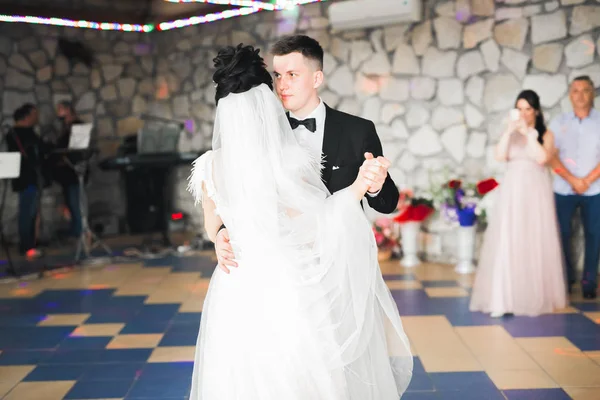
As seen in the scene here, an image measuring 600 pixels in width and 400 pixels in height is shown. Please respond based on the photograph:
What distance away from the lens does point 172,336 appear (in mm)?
4094

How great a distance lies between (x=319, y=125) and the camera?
2.29m

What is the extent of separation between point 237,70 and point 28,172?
5.73 meters

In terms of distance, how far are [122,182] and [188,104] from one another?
4.52ft

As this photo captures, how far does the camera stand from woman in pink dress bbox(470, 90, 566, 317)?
4.43 m

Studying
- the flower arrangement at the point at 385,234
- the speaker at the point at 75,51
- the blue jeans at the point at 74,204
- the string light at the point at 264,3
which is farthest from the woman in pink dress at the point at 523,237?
the speaker at the point at 75,51

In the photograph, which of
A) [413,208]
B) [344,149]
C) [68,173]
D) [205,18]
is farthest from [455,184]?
[68,173]

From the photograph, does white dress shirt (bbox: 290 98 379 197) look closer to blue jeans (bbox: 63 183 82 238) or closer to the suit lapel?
the suit lapel

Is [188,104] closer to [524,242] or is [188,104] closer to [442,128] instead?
[442,128]

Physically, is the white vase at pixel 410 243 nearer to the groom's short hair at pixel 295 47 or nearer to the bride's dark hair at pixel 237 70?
the groom's short hair at pixel 295 47

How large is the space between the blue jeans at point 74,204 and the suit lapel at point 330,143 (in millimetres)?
5455

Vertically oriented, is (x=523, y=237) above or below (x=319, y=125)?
below

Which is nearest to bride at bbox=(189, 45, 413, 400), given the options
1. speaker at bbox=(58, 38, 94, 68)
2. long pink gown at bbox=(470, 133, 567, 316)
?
long pink gown at bbox=(470, 133, 567, 316)

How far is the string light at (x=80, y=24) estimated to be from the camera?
7.79 meters

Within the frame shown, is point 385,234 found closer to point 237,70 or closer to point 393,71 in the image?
point 393,71
